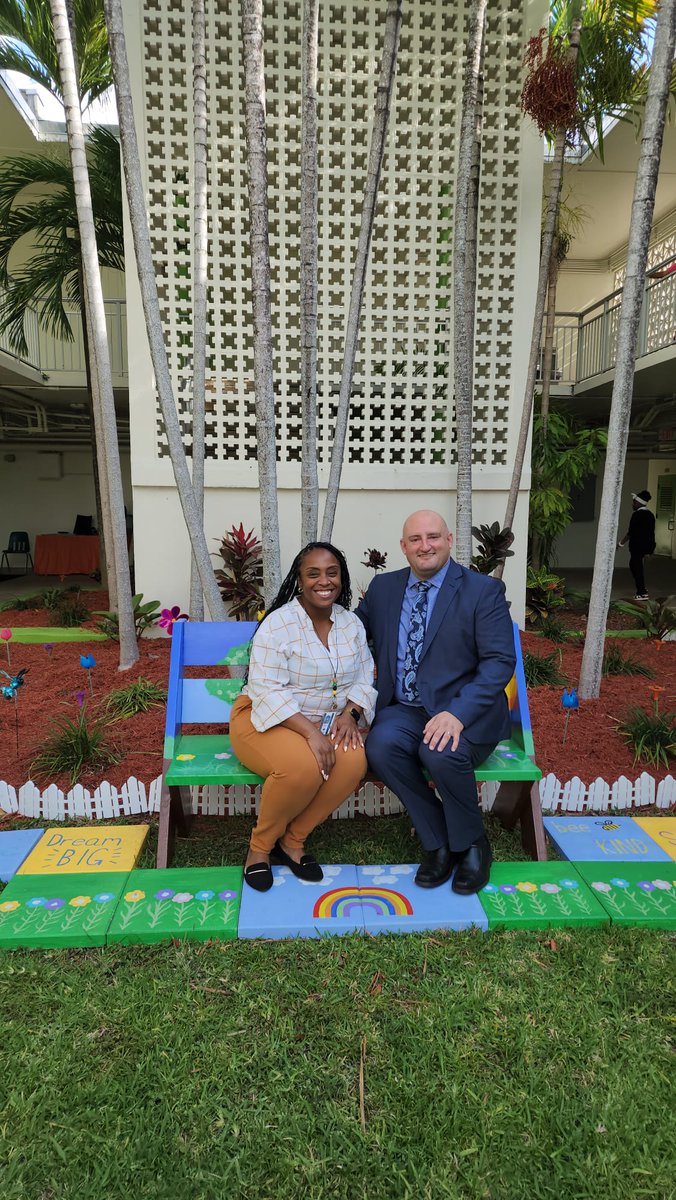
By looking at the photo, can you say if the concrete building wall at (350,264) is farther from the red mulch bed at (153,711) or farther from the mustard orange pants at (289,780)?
the mustard orange pants at (289,780)

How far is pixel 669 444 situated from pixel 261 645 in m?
15.0

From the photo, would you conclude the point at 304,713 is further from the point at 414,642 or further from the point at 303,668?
the point at 414,642

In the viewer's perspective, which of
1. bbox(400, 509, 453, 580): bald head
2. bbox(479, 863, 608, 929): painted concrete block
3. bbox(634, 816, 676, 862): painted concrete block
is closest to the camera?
bbox(479, 863, 608, 929): painted concrete block

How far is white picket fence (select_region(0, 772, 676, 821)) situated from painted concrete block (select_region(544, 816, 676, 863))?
0.19m

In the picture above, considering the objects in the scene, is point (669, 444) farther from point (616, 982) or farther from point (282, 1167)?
point (282, 1167)

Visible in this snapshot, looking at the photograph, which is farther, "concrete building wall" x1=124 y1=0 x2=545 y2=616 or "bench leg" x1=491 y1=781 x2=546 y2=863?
"concrete building wall" x1=124 y1=0 x2=545 y2=616

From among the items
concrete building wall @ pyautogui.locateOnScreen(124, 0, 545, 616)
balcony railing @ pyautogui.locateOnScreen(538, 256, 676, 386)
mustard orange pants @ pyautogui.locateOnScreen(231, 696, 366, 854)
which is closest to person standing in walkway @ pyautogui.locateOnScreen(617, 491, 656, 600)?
balcony railing @ pyautogui.locateOnScreen(538, 256, 676, 386)

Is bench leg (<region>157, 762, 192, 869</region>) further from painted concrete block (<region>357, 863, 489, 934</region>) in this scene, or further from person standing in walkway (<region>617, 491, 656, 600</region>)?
person standing in walkway (<region>617, 491, 656, 600</region>)

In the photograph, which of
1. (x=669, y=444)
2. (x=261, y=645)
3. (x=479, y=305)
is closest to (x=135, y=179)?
(x=261, y=645)

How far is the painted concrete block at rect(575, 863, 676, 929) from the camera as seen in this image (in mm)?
2477

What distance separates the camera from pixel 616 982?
2.19 metres

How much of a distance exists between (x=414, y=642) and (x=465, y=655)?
0.22 meters

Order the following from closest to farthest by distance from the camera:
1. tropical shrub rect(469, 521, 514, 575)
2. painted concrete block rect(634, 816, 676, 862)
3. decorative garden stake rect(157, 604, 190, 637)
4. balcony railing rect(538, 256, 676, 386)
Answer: painted concrete block rect(634, 816, 676, 862), decorative garden stake rect(157, 604, 190, 637), tropical shrub rect(469, 521, 514, 575), balcony railing rect(538, 256, 676, 386)

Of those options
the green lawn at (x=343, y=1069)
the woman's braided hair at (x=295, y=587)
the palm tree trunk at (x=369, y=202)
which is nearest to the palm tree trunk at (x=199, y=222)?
the palm tree trunk at (x=369, y=202)
